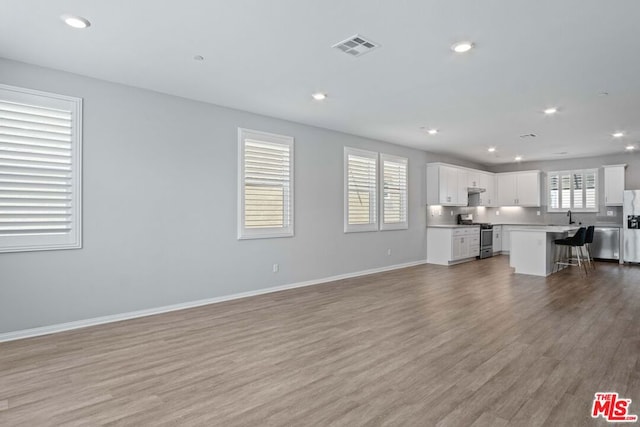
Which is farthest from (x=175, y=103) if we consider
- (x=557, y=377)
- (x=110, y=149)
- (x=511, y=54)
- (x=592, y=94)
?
(x=592, y=94)

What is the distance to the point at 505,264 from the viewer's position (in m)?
8.56

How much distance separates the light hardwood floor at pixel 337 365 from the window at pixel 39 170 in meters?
1.08

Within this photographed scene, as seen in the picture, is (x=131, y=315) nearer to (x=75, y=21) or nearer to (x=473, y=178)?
(x=75, y=21)

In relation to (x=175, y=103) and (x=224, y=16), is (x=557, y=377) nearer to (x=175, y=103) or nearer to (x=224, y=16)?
(x=224, y=16)

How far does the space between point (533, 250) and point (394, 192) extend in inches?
116

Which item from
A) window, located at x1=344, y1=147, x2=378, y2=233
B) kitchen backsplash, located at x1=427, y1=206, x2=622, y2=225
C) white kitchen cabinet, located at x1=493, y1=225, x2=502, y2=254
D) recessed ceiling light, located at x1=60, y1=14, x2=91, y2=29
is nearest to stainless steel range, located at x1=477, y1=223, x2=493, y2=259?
white kitchen cabinet, located at x1=493, y1=225, x2=502, y2=254

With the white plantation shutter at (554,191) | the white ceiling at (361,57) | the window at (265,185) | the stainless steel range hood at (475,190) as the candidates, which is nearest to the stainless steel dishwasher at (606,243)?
the white plantation shutter at (554,191)

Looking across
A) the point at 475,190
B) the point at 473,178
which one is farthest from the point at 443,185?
the point at 475,190

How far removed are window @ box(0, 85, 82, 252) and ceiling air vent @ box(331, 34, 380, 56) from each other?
297 cm

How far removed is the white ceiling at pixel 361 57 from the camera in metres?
2.79

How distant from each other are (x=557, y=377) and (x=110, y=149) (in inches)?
193

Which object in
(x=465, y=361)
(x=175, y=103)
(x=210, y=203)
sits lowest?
(x=465, y=361)

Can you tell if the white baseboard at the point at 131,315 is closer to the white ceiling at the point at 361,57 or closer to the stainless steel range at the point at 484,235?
the white ceiling at the point at 361,57

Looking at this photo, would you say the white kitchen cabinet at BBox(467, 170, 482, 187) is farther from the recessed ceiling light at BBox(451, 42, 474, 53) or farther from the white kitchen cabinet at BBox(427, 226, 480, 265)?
the recessed ceiling light at BBox(451, 42, 474, 53)
